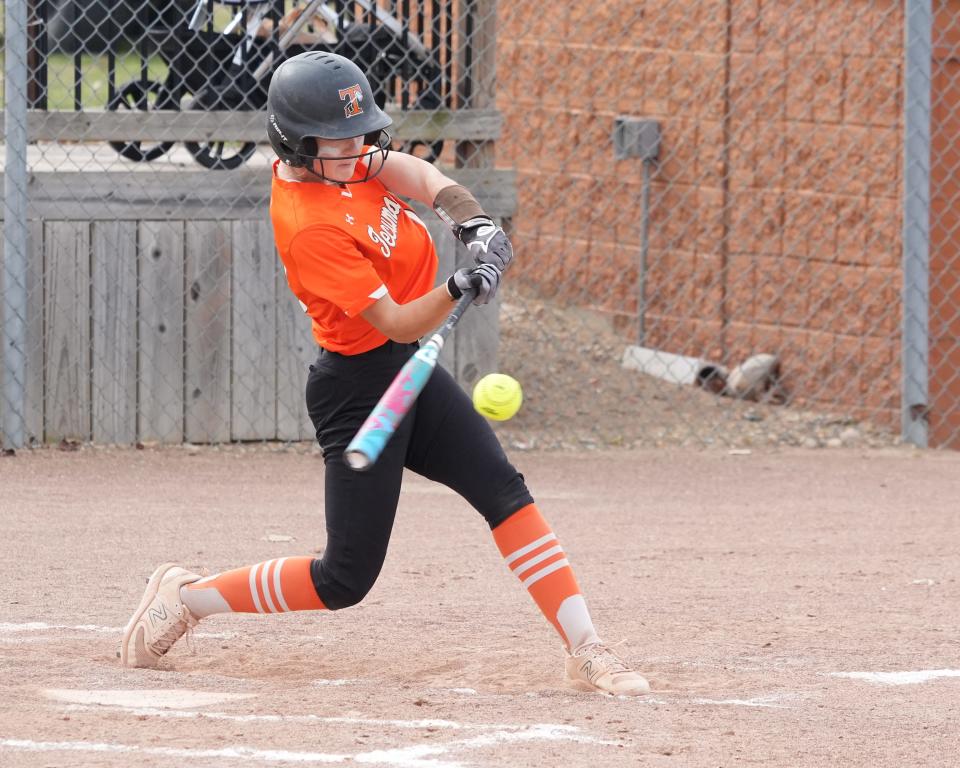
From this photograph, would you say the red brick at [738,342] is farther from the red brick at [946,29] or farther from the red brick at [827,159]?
the red brick at [946,29]

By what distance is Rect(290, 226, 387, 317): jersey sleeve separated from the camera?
4070 millimetres

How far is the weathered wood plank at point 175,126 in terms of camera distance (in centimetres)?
821

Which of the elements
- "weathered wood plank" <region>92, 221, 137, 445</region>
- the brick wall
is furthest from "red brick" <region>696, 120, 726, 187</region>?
"weathered wood plank" <region>92, 221, 137, 445</region>

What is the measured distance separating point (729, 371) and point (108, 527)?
468cm

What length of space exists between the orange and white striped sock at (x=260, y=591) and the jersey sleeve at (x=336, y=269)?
829 mm

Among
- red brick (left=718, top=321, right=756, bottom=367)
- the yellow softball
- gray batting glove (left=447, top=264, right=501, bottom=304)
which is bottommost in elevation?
red brick (left=718, top=321, right=756, bottom=367)

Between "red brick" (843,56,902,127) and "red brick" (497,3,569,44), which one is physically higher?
"red brick" (497,3,569,44)

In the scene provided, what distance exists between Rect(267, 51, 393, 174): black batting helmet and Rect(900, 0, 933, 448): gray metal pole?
503cm

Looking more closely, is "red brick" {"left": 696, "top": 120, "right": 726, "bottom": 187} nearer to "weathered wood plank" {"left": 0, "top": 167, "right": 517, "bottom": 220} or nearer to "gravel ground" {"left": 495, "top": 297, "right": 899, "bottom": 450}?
"gravel ground" {"left": 495, "top": 297, "right": 899, "bottom": 450}

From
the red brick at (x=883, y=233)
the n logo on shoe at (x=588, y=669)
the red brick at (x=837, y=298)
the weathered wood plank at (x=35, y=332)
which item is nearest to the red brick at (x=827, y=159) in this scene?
the red brick at (x=883, y=233)

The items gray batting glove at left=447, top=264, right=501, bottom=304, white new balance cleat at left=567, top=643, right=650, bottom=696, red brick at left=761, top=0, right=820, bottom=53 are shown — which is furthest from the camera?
red brick at left=761, top=0, right=820, bottom=53

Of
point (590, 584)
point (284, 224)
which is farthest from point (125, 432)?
point (284, 224)

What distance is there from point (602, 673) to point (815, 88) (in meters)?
6.03

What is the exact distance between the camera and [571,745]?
3.80m
